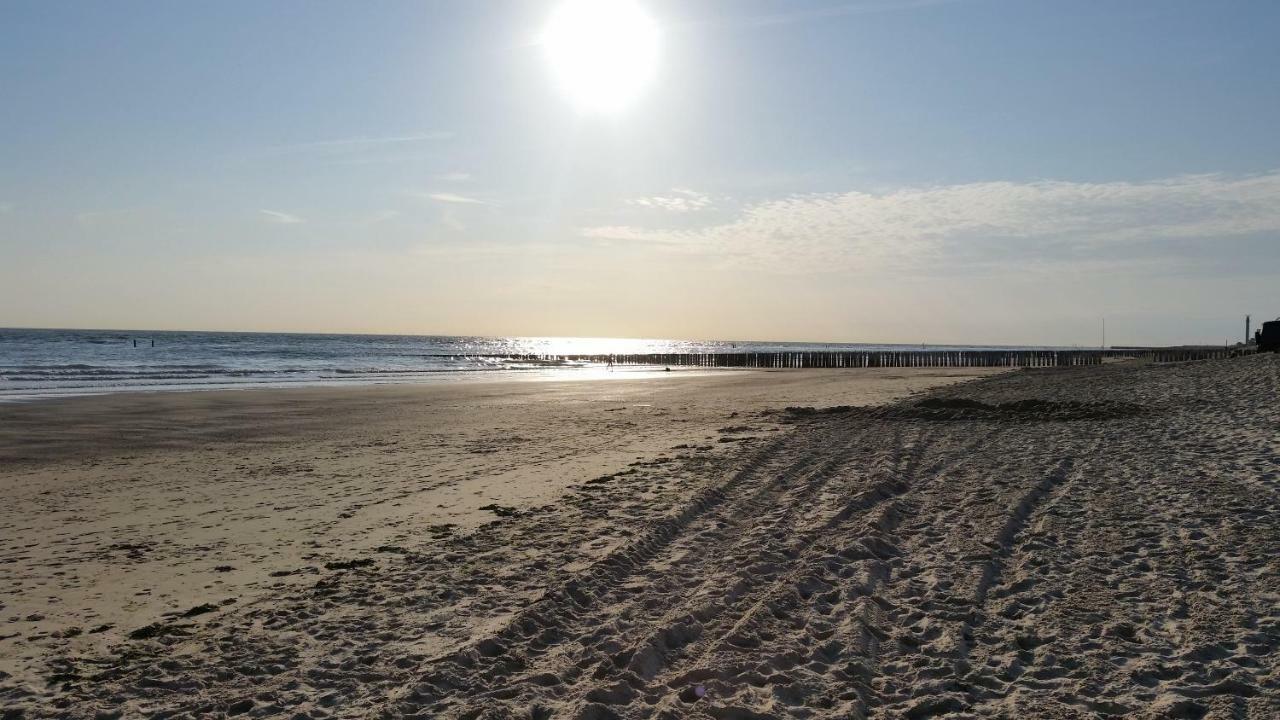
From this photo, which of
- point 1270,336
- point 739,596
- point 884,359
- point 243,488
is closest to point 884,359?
point 884,359

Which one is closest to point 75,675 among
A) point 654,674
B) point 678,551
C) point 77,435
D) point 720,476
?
point 654,674

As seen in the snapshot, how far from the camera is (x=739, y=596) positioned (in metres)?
→ 5.64

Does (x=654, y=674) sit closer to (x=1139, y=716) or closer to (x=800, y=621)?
(x=800, y=621)

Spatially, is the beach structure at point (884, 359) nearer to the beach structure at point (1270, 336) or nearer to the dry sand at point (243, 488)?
the beach structure at point (1270, 336)

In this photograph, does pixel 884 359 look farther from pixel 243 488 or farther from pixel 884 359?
pixel 243 488

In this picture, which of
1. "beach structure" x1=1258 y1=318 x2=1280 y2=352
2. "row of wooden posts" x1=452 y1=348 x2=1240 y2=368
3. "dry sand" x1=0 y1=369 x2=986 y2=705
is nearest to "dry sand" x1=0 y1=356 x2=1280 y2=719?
"dry sand" x1=0 y1=369 x2=986 y2=705

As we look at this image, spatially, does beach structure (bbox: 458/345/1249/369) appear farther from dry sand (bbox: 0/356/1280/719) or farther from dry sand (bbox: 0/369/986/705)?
dry sand (bbox: 0/356/1280/719)

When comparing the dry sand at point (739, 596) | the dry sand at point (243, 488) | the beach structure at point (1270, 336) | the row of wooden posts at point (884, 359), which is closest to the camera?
the dry sand at point (739, 596)

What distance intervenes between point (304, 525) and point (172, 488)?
3.10 metres

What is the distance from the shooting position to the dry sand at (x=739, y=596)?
4.16m

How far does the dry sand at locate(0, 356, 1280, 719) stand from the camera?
4160mm

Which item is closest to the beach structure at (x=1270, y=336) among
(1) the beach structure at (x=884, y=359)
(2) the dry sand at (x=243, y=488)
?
(1) the beach structure at (x=884, y=359)

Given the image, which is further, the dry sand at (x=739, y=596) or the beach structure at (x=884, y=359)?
the beach structure at (x=884, y=359)

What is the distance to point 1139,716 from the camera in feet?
12.7
